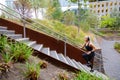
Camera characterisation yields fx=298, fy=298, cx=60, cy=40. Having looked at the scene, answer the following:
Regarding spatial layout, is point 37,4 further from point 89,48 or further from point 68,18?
point 89,48

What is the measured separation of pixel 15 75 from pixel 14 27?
235 inches

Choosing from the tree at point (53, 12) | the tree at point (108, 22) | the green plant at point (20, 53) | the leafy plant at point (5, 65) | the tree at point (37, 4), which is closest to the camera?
the leafy plant at point (5, 65)

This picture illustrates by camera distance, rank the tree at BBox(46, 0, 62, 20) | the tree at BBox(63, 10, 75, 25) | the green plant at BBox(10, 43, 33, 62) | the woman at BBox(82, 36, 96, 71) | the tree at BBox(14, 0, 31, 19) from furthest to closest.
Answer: the tree at BBox(46, 0, 62, 20) → the tree at BBox(63, 10, 75, 25) → the tree at BBox(14, 0, 31, 19) → the woman at BBox(82, 36, 96, 71) → the green plant at BBox(10, 43, 33, 62)

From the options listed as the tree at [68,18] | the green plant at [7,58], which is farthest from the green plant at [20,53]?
the tree at [68,18]

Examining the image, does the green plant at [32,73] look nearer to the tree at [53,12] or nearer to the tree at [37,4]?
the tree at [37,4]

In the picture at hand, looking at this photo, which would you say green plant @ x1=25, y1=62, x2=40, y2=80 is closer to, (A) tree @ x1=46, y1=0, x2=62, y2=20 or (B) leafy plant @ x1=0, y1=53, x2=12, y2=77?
(B) leafy plant @ x1=0, y1=53, x2=12, y2=77

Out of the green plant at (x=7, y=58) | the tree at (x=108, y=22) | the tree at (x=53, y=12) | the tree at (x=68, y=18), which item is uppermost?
the green plant at (x=7, y=58)

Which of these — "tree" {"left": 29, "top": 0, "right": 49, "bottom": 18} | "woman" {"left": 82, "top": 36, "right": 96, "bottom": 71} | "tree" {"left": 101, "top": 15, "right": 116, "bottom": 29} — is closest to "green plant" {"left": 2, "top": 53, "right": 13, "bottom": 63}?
"woman" {"left": 82, "top": 36, "right": 96, "bottom": 71}

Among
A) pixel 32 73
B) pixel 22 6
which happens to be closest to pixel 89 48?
pixel 32 73

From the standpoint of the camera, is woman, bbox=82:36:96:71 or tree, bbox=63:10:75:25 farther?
tree, bbox=63:10:75:25

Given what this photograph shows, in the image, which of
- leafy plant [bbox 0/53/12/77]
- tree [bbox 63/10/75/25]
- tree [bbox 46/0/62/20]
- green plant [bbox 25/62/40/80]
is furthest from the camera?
tree [bbox 46/0/62/20]

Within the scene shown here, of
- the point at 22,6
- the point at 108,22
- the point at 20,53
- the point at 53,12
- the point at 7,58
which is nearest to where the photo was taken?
the point at 7,58

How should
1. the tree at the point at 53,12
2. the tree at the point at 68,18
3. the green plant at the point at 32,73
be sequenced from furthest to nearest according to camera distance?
the tree at the point at 53,12 → the tree at the point at 68,18 → the green plant at the point at 32,73

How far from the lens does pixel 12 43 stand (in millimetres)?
6332
